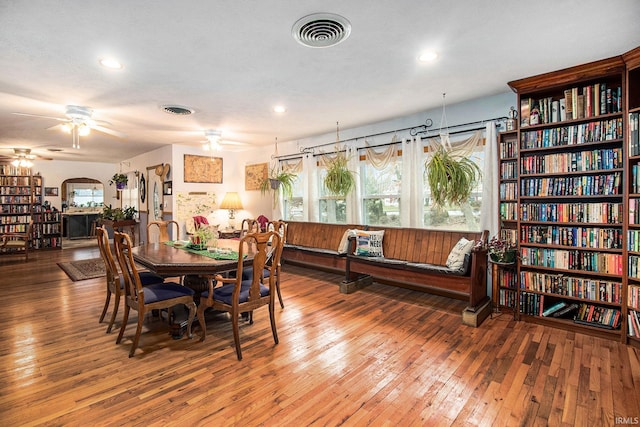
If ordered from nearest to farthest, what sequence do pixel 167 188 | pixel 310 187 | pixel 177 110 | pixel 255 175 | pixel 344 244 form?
pixel 177 110, pixel 344 244, pixel 310 187, pixel 167 188, pixel 255 175

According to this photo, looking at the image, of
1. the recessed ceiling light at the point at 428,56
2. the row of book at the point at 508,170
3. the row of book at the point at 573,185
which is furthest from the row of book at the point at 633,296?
the recessed ceiling light at the point at 428,56

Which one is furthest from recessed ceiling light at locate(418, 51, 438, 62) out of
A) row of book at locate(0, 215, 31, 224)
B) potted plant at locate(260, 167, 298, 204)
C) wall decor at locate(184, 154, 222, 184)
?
row of book at locate(0, 215, 31, 224)

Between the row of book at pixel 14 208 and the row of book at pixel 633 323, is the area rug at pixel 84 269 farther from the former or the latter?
the row of book at pixel 633 323

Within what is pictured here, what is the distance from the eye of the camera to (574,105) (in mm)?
3141

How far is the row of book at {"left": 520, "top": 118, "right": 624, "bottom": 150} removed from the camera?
9.66 feet

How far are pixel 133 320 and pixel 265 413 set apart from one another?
220cm

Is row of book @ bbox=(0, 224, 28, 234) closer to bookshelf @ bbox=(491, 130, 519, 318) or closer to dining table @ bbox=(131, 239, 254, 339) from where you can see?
dining table @ bbox=(131, 239, 254, 339)

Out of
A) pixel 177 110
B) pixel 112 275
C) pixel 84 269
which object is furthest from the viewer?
pixel 84 269

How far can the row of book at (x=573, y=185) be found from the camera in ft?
9.72

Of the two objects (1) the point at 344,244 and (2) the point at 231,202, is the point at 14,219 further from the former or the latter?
(1) the point at 344,244

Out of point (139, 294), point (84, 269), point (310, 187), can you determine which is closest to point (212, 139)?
point (310, 187)

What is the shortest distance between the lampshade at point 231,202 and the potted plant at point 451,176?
4313 millimetres

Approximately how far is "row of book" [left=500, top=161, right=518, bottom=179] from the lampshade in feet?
16.7

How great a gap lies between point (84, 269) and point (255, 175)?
3.68m
